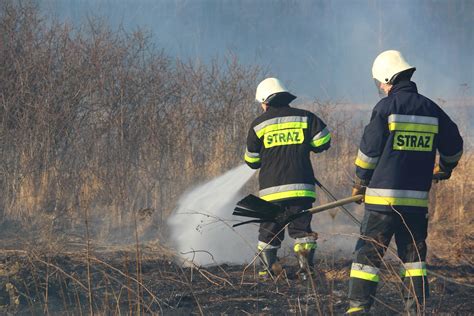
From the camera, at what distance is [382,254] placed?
16.6 feet

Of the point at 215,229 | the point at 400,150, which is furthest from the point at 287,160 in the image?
the point at 215,229

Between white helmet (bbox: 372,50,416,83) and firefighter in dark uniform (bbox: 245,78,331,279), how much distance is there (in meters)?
1.40

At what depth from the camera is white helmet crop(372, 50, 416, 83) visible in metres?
5.18

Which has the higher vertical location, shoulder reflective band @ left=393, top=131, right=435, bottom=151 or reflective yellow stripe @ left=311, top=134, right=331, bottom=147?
reflective yellow stripe @ left=311, top=134, right=331, bottom=147

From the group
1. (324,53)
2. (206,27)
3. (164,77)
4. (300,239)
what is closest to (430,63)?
(324,53)

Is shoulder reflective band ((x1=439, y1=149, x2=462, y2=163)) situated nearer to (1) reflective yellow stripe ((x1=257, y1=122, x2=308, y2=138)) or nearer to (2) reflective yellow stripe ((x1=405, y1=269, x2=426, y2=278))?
(2) reflective yellow stripe ((x1=405, y1=269, x2=426, y2=278))

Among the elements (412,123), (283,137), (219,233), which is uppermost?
(283,137)

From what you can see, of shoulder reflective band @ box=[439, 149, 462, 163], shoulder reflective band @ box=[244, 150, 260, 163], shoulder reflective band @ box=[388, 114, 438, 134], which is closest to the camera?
shoulder reflective band @ box=[388, 114, 438, 134]

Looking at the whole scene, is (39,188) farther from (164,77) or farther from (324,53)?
(324,53)

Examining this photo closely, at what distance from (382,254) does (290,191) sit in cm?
163

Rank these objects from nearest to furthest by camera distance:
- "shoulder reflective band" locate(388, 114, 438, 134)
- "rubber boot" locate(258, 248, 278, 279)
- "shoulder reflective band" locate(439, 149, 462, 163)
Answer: "shoulder reflective band" locate(388, 114, 438, 134)
"shoulder reflective band" locate(439, 149, 462, 163)
"rubber boot" locate(258, 248, 278, 279)

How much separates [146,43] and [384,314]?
697cm

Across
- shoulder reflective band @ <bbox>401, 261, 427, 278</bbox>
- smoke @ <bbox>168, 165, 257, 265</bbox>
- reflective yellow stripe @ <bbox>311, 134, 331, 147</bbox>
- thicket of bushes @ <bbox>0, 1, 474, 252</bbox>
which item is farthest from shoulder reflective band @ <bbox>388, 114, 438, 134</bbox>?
thicket of bushes @ <bbox>0, 1, 474, 252</bbox>

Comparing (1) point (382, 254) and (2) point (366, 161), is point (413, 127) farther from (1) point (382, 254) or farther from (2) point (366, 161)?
(1) point (382, 254)
